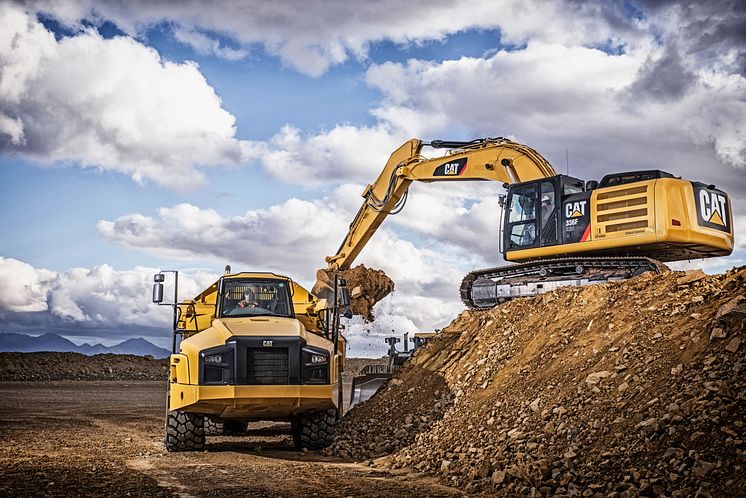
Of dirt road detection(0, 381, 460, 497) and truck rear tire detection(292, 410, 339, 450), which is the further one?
truck rear tire detection(292, 410, 339, 450)

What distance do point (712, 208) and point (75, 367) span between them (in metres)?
32.7

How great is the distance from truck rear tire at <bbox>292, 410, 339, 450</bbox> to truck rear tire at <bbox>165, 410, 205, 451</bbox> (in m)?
1.77

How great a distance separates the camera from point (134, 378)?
39.1 metres

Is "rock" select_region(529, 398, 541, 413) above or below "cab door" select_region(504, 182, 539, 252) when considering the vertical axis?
below

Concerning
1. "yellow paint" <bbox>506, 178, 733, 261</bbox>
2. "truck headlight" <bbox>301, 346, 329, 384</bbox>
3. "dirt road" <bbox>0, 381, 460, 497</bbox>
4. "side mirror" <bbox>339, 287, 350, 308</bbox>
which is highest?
"yellow paint" <bbox>506, 178, 733, 261</bbox>

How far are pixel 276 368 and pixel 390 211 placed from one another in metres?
10.4

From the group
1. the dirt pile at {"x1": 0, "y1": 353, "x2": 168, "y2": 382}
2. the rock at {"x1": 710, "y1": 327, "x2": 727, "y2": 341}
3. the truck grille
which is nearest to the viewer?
the rock at {"x1": 710, "y1": 327, "x2": 727, "y2": 341}

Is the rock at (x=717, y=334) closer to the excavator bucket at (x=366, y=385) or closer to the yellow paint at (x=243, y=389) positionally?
the yellow paint at (x=243, y=389)

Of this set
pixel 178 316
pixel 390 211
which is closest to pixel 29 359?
pixel 390 211

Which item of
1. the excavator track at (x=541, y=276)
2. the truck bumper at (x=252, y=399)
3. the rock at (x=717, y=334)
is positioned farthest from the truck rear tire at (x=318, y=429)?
the rock at (x=717, y=334)

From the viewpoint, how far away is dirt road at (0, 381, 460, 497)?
9523 mm

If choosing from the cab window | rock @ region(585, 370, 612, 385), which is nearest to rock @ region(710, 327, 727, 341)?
rock @ region(585, 370, 612, 385)

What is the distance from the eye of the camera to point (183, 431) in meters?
13.4

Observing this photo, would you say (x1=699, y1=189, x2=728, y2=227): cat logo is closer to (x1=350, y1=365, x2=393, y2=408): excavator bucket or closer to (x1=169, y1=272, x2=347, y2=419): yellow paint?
(x1=350, y1=365, x2=393, y2=408): excavator bucket
